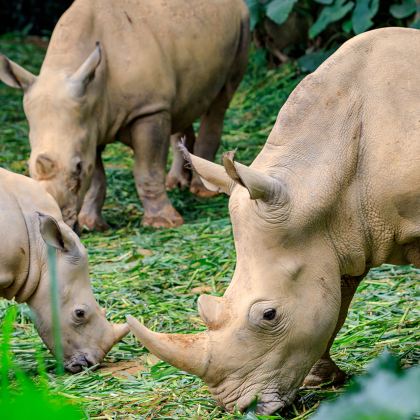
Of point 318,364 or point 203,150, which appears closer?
point 318,364

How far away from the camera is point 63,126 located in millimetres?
7121

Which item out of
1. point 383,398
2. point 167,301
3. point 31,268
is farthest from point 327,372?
point 383,398

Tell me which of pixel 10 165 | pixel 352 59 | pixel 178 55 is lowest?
pixel 10 165

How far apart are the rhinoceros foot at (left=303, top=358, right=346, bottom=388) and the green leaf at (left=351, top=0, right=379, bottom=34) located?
20.5ft

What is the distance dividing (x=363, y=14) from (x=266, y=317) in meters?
7.07

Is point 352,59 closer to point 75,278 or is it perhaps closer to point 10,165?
point 75,278

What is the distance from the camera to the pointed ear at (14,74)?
24.0 ft

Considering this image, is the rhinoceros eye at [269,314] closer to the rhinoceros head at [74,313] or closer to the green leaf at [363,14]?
the rhinoceros head at [74,313]

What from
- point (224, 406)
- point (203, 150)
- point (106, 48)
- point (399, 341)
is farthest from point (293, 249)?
point (203, 150)

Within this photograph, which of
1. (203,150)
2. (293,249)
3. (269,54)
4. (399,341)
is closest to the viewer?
(293,249)

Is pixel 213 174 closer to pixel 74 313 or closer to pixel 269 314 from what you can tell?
pixel 269 314

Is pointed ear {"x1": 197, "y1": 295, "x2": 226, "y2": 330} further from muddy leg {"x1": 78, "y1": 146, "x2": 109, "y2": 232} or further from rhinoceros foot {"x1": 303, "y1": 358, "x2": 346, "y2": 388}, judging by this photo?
muddy leg {"x1": 78, "y1": 146, "x2": 109, "y2": 232}

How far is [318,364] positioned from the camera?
407 cm

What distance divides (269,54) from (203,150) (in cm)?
390
